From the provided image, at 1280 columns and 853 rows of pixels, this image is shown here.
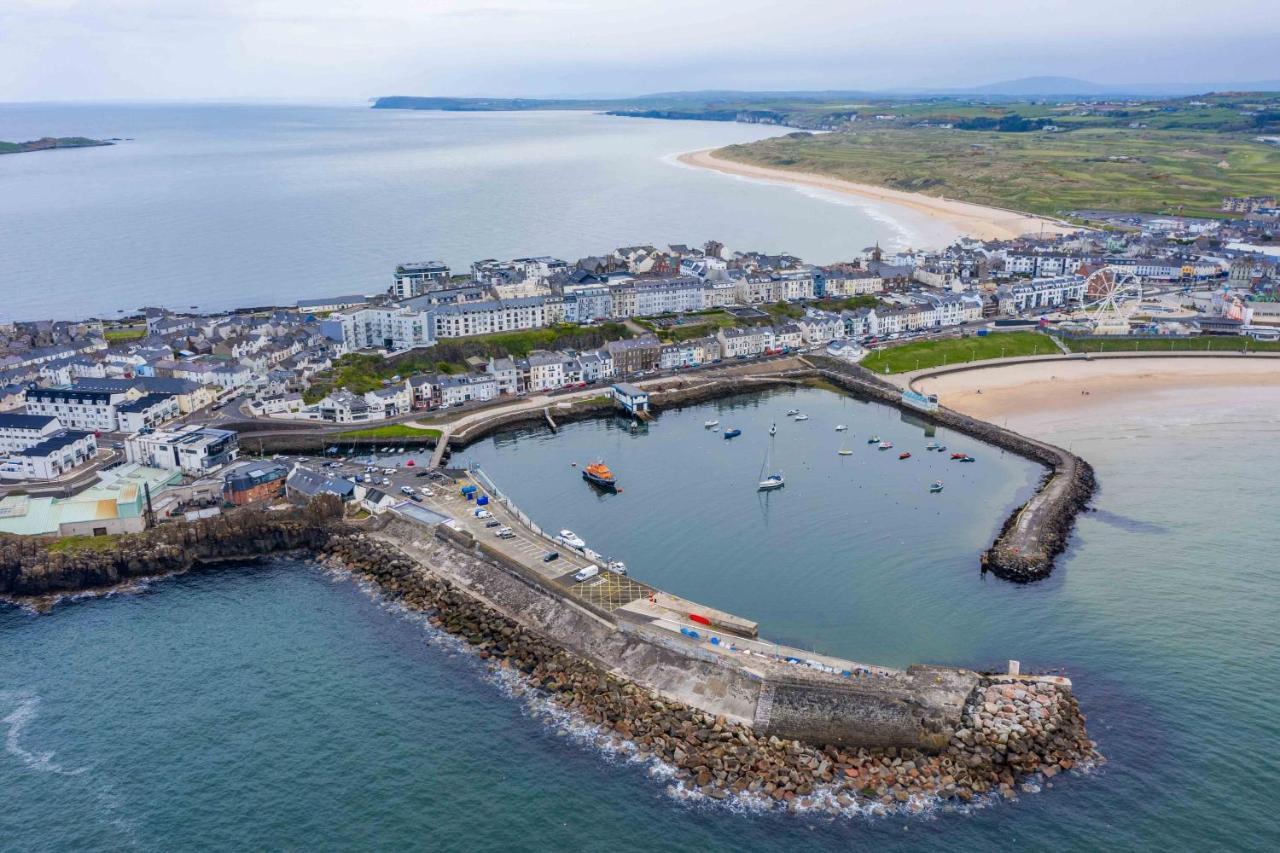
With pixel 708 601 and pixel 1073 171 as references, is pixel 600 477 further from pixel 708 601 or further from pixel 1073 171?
pixel 1073 171

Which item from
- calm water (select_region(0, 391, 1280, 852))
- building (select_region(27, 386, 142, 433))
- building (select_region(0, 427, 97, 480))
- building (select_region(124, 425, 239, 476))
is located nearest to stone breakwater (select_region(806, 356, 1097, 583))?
calm water (select_region(0, 391, 1280, 852))

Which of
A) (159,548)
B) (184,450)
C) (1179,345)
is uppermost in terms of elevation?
(184,450)

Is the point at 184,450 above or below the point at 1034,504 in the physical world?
above

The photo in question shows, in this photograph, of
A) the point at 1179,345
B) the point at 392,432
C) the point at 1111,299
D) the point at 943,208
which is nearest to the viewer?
the point at 392,432

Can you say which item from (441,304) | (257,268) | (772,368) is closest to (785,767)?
(772,368)

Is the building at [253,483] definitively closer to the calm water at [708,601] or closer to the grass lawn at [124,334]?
the calm water at [708,601]

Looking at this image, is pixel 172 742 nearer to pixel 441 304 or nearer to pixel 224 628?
pixel 224 628

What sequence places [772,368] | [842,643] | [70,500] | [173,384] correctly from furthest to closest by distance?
1. [772,368]
2. [173,384]
3. [70,500]
4. [842,643]

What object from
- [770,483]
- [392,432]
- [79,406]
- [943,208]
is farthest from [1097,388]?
[943,208]
